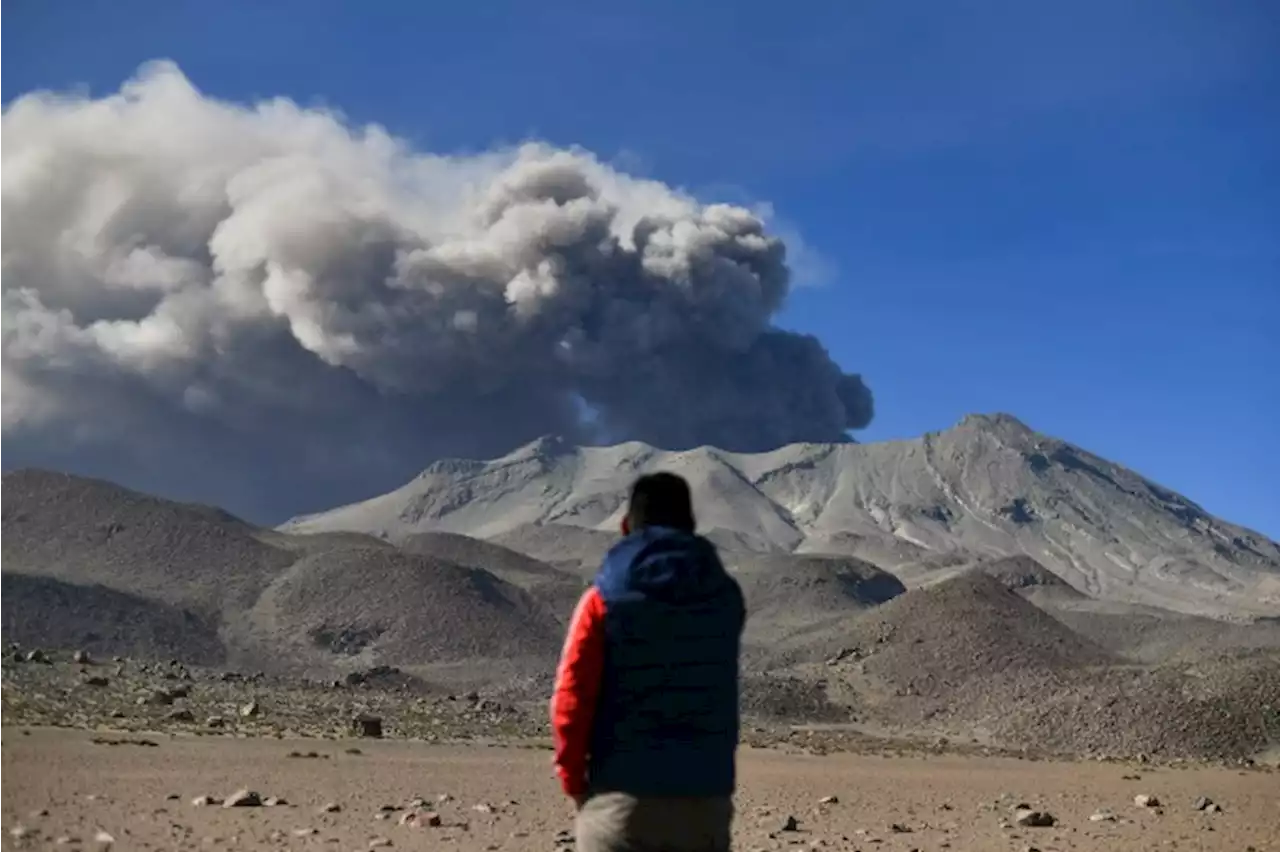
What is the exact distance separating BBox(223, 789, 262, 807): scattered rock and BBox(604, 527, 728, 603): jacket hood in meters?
8.87

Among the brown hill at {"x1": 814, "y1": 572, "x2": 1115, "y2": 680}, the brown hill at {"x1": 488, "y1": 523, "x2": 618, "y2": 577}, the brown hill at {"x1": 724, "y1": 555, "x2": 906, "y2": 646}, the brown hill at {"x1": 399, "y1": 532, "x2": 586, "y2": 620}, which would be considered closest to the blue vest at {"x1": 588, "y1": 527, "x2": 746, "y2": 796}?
the brown hill at {"x1": 814, "y1": 572, "x2": 1115, "y2": 680}

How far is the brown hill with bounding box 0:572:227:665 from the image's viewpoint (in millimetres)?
47438

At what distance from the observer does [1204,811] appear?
52.8ft

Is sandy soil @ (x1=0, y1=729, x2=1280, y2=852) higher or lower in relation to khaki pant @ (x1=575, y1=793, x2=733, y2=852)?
lower

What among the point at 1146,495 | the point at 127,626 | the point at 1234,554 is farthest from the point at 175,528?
the point at 1146,495

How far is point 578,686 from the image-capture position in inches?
156

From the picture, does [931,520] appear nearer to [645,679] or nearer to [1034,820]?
[1034,820]

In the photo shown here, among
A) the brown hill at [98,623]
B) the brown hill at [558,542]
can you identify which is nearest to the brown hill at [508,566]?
the brown hill at [98,623]

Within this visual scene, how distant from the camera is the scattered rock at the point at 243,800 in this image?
11891 mm

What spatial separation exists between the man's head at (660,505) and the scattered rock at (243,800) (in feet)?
28.8

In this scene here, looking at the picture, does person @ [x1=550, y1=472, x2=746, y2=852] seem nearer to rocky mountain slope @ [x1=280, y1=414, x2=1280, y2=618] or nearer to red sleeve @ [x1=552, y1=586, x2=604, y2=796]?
red sleeve @ [x1=552, y1=586, x2=604, y2=796]

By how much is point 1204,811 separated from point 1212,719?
18.6m

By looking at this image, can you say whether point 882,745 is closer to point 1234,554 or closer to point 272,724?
point 272,724

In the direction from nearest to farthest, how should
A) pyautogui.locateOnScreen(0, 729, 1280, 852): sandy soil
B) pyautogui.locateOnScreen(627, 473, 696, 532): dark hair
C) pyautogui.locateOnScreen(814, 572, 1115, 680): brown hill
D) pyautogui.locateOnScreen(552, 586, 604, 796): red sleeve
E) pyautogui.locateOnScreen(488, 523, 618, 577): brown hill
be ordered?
1. pyautogui.locateOnScreen(552, 586, 604, 796): red sleeve
2. pyautogui.locateOnScreen(627, 473, 696, 532): dark hair
3. pyautogui.locateOnScreen(0, 729, 1280, 852): sandy soil
4. pyautogui.locateOnScreen(814, 572, 1115, 680): brown hill
5. pyautogui.locateOnScreen(488, 523, 618, 577): brown hill
